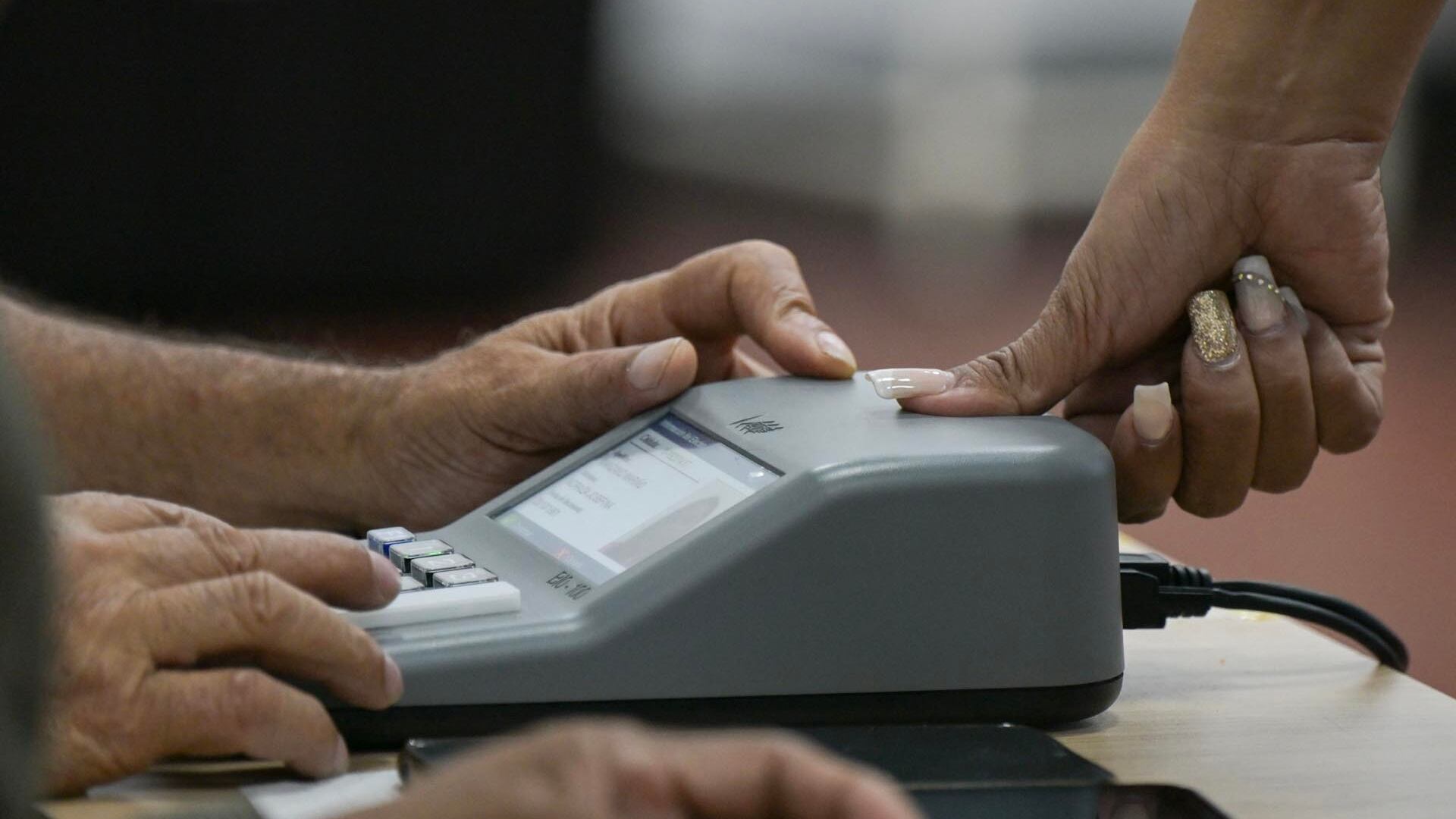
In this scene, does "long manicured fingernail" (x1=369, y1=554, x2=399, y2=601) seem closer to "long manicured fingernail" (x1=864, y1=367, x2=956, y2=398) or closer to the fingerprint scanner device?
the fingerprint scanner device

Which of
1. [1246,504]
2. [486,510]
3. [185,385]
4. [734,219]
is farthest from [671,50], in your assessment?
[486,510]

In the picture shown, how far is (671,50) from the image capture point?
179 inches

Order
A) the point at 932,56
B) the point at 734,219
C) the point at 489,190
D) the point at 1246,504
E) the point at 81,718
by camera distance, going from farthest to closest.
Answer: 1. the point at 932,56
2. the point at 734,219
3. the point at 489,190
4. the point at 1246,504
5. the point at 81,718

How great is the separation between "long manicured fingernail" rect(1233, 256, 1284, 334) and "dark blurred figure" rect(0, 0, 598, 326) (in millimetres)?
2982

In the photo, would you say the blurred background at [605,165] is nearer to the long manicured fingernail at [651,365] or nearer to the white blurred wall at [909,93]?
the white blurred wall at [909,93]

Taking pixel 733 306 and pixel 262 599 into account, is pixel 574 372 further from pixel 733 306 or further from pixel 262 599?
pixel 262 599

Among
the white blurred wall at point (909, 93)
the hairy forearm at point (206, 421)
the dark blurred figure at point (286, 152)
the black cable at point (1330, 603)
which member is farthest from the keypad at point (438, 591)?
the white blurred wall at point (909, 93)

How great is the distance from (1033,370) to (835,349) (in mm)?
101

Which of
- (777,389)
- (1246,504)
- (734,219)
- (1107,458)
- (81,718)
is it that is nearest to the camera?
(81,718)

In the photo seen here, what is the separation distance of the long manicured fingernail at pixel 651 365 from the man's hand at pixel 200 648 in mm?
243

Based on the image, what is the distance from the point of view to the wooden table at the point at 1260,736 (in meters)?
0.60

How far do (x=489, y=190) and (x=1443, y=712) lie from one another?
327cm

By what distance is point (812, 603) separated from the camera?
67 centimetres

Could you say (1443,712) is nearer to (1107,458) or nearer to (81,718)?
(1107,458)
